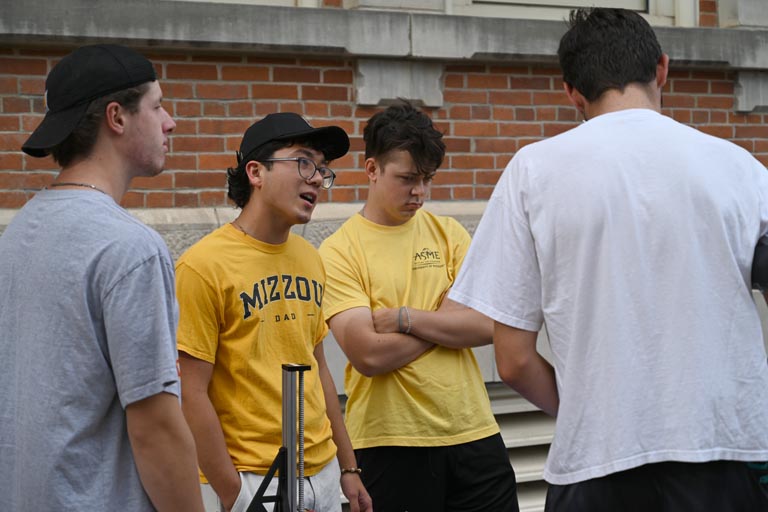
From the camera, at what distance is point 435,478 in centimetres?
405

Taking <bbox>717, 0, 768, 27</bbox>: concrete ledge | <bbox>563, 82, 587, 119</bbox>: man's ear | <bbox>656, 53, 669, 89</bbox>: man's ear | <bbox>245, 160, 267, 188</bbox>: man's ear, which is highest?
<bbox>717, 0, 768, 27</bbox>: concrete ledge

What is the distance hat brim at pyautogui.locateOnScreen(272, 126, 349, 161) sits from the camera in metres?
3.55

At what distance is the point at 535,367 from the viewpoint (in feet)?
8.75

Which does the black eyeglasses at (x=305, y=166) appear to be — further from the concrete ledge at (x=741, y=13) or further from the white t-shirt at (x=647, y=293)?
the concrete ledge at (x=741, y=13)

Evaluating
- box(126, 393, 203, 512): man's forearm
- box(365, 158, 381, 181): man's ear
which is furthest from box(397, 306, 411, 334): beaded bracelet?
box(126, 393, 203, 512): man's forearm

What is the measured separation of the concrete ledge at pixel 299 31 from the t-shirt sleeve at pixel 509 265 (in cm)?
287

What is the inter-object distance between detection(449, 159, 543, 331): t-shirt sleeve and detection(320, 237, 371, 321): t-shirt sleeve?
4.85 ft

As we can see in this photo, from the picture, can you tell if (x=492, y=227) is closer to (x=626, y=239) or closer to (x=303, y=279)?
(x=626, y=239)

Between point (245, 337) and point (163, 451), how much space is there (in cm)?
97

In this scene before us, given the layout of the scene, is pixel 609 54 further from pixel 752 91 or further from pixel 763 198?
pixel 752 91

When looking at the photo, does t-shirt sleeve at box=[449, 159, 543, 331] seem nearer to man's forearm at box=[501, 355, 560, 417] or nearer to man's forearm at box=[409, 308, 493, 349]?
man's forearm at box=[501, 355, 560, 417]

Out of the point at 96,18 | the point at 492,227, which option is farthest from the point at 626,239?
the point at 96,18

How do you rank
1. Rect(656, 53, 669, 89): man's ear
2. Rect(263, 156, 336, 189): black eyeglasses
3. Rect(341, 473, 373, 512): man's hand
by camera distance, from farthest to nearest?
Rect(341, 473, 373, 512): man's hand
Rect(263, 156, 336, 189): black eyeglasses
Rect(656, 53, 669, 89): man's ear

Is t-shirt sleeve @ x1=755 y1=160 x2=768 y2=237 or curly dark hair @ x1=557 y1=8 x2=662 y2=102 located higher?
curly dark hair @ x1=557 y1=8 x2=662 y2=102
